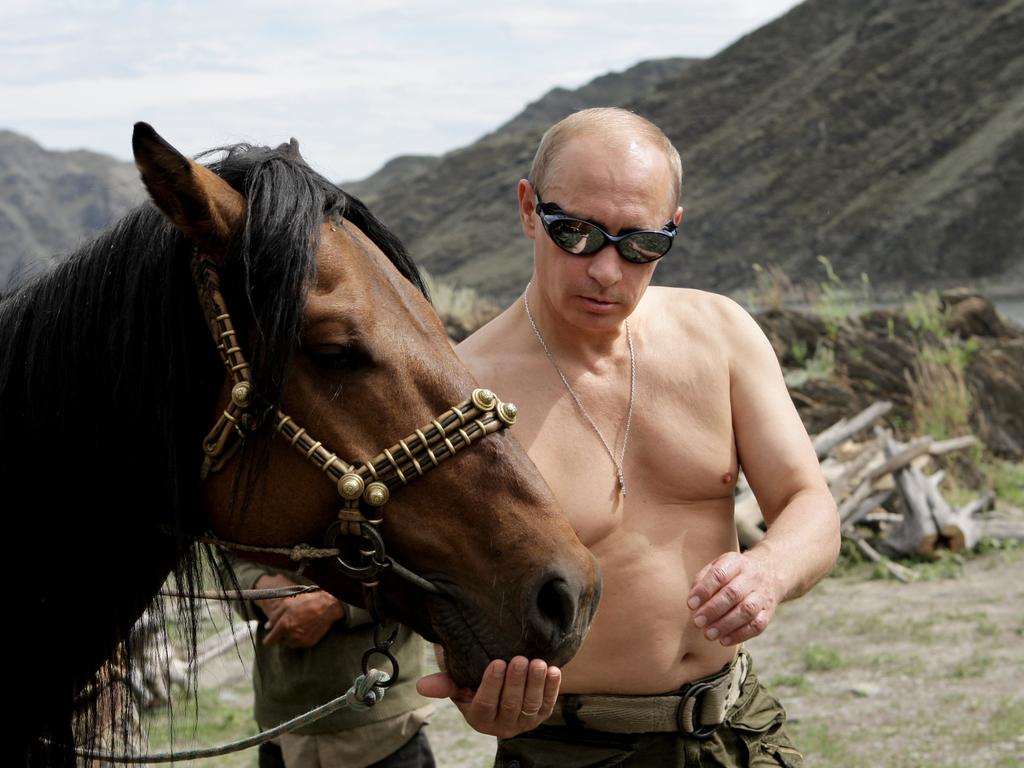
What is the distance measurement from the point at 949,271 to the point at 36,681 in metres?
33.1

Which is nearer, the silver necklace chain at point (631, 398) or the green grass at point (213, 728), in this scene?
the silver necklace chain at point (631, 398)

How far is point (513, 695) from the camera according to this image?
6.54 ft

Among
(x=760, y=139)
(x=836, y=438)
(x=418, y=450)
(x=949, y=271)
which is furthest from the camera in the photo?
(x=760, y=139)

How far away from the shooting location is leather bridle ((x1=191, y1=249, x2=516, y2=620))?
199 cm

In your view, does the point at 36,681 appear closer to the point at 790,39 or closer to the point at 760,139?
the point at 760,139

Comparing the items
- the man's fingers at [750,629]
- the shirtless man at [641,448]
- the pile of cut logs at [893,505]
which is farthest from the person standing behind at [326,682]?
the pile of cut logs at [893,505]

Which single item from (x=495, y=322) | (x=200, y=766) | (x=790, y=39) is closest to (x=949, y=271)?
(x=790, y=39)

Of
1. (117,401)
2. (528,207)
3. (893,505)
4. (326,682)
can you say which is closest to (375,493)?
(117,401)

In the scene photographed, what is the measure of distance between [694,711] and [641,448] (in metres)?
0.60

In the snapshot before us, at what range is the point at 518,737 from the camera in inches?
101

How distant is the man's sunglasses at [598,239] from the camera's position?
8.16 feet

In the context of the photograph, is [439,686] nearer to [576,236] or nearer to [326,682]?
[576,236]

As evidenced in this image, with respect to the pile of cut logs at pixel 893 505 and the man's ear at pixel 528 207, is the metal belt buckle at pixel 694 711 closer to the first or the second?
the man's ear at pixel 528 207

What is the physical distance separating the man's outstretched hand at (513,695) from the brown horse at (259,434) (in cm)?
3
